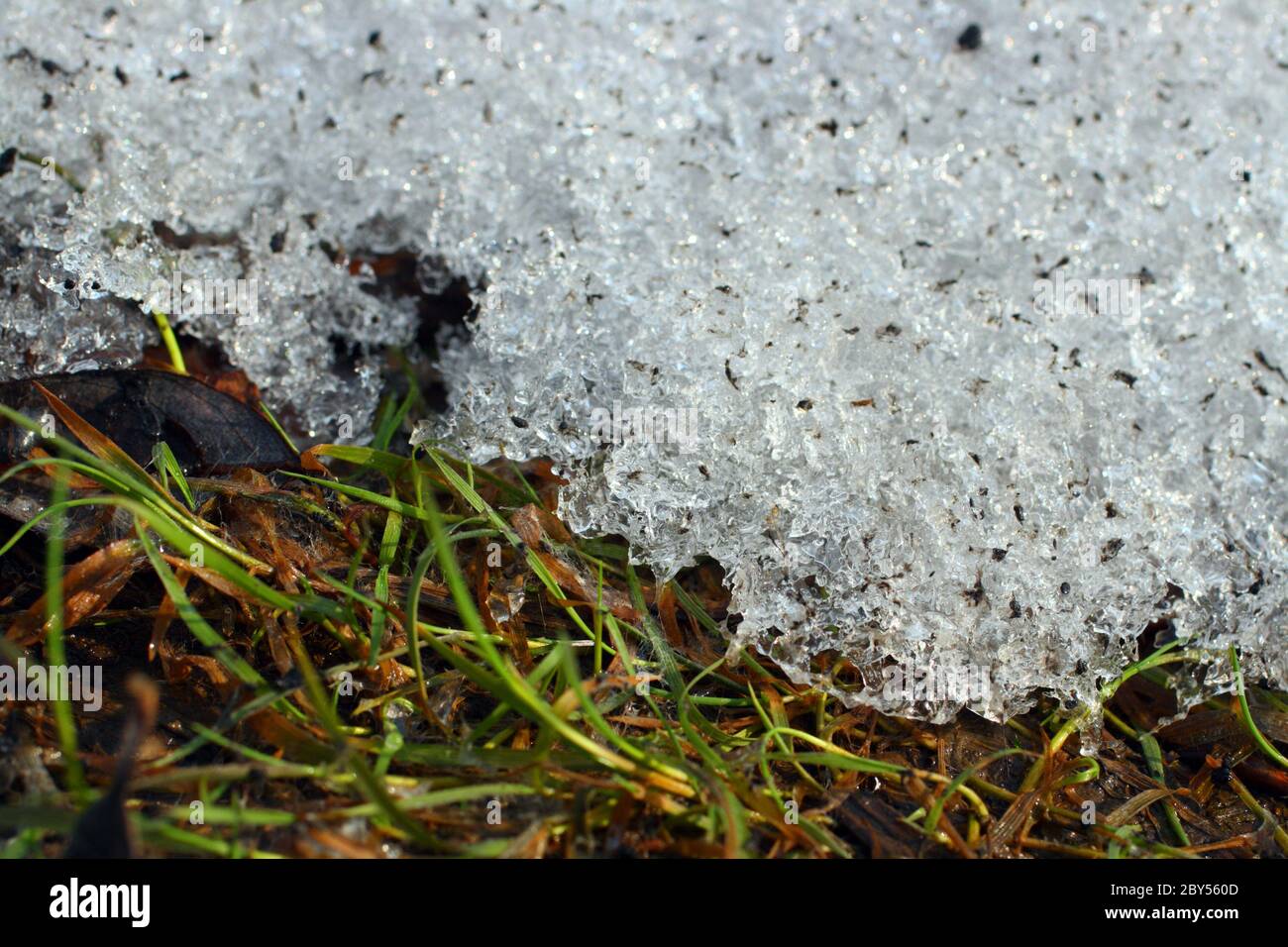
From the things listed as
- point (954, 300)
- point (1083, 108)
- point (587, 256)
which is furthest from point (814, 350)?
point (1083, 108)

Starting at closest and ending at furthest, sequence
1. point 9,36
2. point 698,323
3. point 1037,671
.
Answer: point 1037,671, point 698,323, point 9,36

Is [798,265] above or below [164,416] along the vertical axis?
above

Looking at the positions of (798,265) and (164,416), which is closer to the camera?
(164,416)

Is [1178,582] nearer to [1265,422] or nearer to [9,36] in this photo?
[1265,422]
